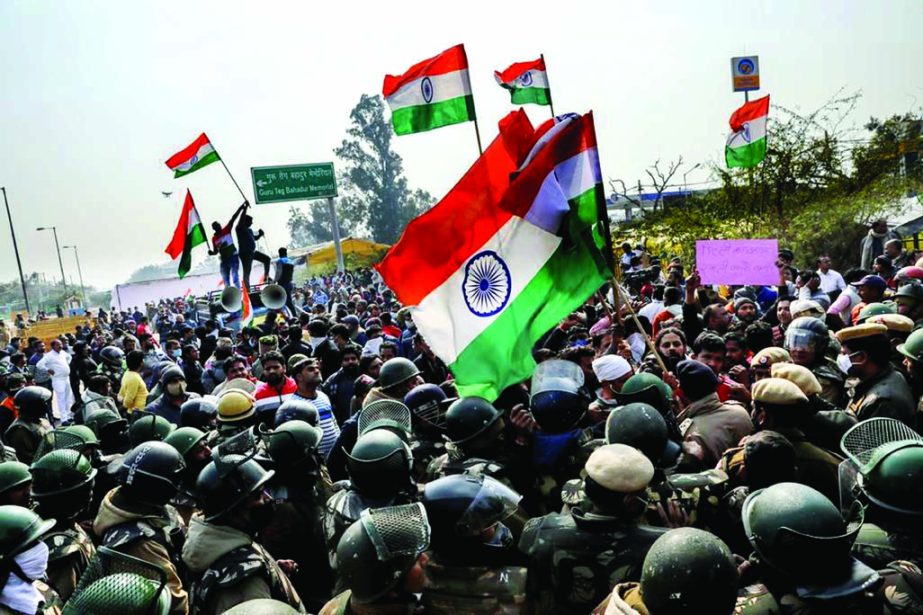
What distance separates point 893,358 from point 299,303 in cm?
2238

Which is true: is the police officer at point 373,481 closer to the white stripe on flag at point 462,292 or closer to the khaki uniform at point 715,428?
the white stripe on flag at point 462,292

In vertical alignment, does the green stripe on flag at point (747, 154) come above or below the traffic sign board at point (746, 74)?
below

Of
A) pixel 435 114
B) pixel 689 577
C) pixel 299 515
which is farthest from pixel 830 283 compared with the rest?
pixel 689 577

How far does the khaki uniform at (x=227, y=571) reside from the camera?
2.95 m

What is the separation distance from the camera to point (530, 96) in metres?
9.24

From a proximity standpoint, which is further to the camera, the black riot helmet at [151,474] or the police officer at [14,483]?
the police officer at [14,483]

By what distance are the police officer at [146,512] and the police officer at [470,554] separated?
1438 millimetres

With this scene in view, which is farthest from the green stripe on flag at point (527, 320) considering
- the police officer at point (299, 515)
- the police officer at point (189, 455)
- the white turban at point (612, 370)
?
the police officer at point (189, 455)

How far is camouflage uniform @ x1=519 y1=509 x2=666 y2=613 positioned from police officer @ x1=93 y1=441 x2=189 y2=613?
1.79 metres

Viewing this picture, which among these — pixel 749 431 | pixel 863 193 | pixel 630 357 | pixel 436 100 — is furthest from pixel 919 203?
pixel 749 431

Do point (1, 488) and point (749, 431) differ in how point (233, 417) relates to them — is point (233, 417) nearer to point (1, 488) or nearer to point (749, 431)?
point (1, 488)

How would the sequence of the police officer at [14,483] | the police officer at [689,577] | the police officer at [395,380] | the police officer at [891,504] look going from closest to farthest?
the police officer at [689,577]
the police officer at [891,504]
the police officer at [14,483]
the police officer at [395,380]

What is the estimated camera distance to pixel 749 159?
12.9 m

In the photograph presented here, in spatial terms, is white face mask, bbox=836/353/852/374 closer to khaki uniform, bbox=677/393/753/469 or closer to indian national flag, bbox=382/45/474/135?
khaki uniform, bbox=677/393/753/469
